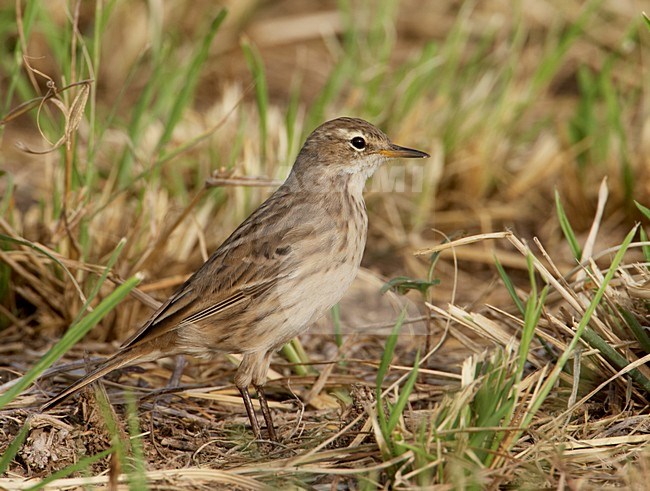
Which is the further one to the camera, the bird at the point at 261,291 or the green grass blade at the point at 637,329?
the bird at the point at 261,291

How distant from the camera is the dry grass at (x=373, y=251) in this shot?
3.59m

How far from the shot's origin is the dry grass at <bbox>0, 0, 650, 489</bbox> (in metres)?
3.59

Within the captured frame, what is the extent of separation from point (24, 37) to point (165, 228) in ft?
4.29

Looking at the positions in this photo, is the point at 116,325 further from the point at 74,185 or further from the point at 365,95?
the point at 365,95

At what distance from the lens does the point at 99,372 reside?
4.19 metres

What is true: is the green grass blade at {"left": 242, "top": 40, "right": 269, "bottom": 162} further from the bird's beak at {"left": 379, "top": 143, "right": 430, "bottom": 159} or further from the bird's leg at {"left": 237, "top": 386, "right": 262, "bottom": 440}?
the bird's leg at {"left": 237, "top": 386, "right": 262, "bottom": 440}

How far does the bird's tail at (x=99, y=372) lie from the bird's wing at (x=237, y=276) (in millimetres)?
54

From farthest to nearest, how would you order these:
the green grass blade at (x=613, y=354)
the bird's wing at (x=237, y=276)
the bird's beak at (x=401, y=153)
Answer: the bird's beak at (x=401, y=153) → the bird's wing at (x=237, y=276) → the green grass blade at (x=613, y=354)

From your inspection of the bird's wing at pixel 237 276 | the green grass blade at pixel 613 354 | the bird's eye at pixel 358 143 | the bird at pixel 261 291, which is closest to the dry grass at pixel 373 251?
the green grass blade at pixel 613 354

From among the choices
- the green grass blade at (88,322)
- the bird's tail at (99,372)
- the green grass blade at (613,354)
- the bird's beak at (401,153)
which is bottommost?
the bird's tail at (99,372)

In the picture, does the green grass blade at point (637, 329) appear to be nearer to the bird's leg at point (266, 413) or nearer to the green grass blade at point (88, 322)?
the bird's leg at point (266, 413)

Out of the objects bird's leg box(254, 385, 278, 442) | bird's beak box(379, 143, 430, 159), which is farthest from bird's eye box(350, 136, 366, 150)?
bird's leg box(254, 385, 278, 442)

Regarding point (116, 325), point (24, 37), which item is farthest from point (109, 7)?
point (116, 325)

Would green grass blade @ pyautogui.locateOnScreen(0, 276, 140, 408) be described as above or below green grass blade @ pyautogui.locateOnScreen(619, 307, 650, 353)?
above
